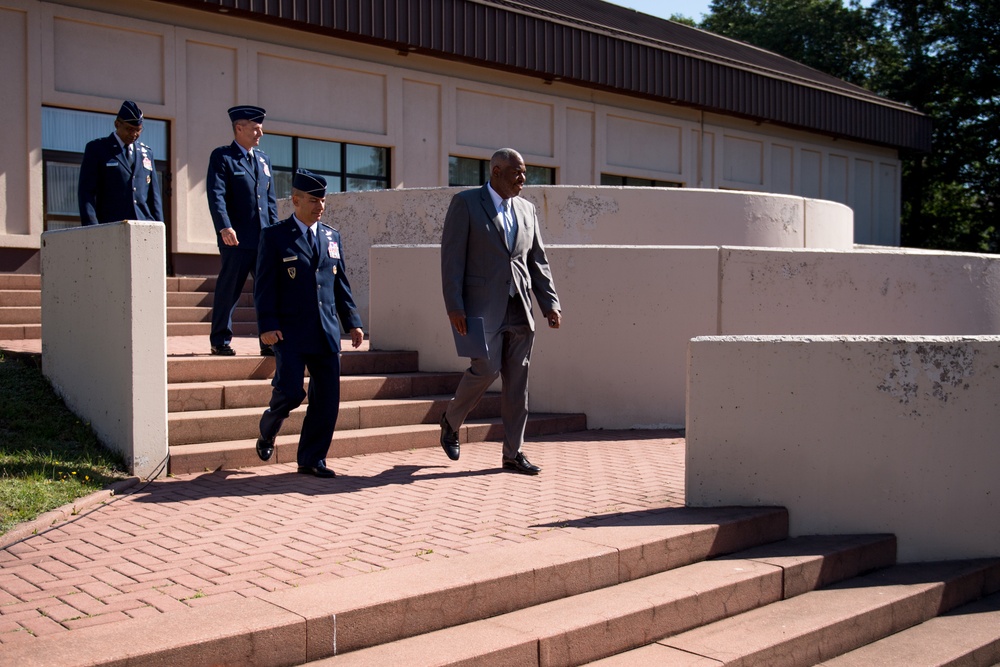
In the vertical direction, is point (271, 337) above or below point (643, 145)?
below

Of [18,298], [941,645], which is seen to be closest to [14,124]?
[18,298]

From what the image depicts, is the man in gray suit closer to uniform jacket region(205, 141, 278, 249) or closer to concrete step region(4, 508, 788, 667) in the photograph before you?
concrete step region(4, 508, 788, 667)

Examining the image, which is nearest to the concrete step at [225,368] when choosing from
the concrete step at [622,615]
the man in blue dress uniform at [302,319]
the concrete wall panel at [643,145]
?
the man in blue dress uniform at [302,319]

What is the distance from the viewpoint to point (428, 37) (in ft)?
58.3

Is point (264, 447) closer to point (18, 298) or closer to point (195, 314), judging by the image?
point (195, 314)

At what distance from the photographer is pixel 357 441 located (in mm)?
7480

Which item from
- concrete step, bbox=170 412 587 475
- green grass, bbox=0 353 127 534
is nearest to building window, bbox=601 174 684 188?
concrete step, bbox=170 412 587 475

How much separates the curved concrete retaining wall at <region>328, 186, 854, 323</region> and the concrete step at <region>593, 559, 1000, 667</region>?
6.24 m

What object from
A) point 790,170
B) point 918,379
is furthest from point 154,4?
point 790,170

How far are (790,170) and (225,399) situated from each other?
22.4m

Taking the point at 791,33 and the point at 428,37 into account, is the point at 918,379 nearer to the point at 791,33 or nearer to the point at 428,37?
the point at 428,37

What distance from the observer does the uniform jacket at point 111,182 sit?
7895mm

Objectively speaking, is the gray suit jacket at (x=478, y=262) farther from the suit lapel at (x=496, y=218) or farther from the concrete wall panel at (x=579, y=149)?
the concrete wall panel at (x=579, y=149)

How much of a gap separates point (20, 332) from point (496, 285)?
5.38m
